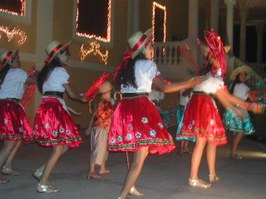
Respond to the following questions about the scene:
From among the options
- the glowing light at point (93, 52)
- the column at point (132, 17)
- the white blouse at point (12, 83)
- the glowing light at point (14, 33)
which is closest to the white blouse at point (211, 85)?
the white blouse at point (12, 83)

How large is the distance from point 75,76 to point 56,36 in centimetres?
158

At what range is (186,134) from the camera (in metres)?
6.23

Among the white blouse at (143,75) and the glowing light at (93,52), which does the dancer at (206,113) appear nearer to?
the white blouse at (143,75)

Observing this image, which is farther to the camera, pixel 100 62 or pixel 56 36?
pixel 100 62

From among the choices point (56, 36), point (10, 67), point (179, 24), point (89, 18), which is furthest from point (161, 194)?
point (179, 24)

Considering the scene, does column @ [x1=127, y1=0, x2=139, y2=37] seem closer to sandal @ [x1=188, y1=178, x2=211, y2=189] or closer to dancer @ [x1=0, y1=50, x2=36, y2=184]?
dancer @ [x1=0, y1=50, x2=36, y2=184]

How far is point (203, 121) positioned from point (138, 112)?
1.55m

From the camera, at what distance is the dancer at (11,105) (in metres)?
6.21

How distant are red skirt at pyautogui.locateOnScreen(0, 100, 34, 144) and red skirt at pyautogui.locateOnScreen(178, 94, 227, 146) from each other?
2.13m

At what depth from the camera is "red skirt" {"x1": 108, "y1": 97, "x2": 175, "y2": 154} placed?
190 inches

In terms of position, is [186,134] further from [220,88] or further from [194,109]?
[220,88]

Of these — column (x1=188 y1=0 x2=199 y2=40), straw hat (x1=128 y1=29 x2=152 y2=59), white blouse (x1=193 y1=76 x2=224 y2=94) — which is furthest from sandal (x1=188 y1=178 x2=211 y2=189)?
column (x1=188 y1=0 x2=199 y2=40)

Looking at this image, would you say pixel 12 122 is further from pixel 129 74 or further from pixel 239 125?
pixel 239 125

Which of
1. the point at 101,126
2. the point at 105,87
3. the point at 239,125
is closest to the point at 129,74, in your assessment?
the point at 105,87
